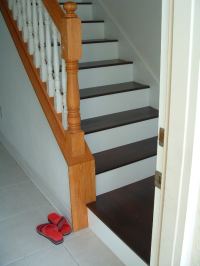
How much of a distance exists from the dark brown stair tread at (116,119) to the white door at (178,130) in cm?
131

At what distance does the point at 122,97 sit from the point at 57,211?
1091mm

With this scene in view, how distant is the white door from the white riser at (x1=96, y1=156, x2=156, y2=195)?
1072 millimetres

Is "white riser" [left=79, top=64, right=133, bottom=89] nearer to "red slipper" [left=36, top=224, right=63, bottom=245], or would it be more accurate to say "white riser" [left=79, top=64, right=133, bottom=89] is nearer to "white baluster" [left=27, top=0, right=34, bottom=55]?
"white baluster" [left=27, top=0, right=34, bottom=55]

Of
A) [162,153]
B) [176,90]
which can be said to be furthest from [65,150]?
[176,90]

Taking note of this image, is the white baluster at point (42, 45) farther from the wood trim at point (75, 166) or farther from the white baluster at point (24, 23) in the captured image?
the white baluster at point (24, 23)

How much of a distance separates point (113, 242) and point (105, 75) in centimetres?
152

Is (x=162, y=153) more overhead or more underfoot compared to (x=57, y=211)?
more overhead

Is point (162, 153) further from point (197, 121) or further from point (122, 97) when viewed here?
point (122, 97)

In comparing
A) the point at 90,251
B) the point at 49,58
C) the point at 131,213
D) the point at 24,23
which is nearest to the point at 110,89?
the point at 49,58

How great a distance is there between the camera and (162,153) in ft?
3.14

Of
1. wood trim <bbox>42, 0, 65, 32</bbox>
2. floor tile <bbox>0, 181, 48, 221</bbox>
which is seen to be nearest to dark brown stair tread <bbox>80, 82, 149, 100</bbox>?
wood trim <bbox>42, 0, 65, 32</bbox>

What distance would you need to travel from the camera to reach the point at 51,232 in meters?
2.01

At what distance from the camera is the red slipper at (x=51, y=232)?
198 cm

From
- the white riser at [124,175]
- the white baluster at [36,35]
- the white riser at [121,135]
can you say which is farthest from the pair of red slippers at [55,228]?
the white baluster at [36,35]
